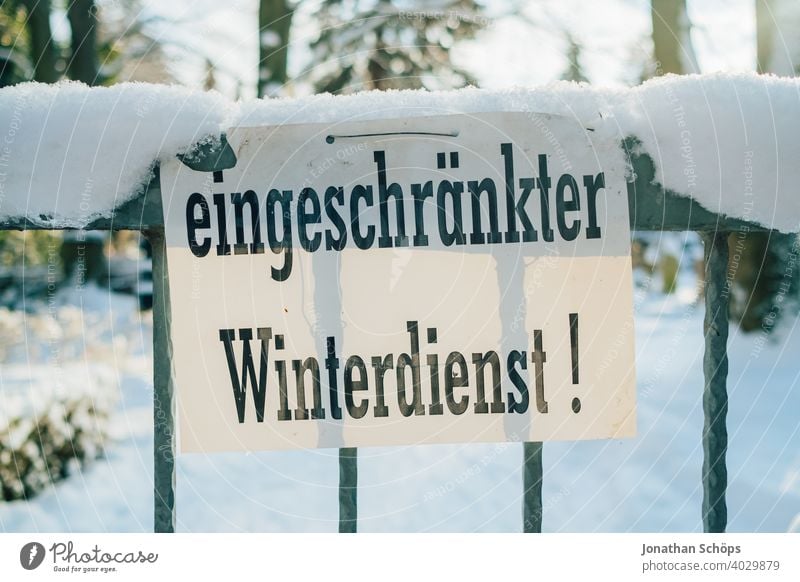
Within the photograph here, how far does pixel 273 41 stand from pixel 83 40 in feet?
2.65

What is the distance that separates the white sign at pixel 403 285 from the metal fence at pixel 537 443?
22 millimetres

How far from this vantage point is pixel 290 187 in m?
0.85

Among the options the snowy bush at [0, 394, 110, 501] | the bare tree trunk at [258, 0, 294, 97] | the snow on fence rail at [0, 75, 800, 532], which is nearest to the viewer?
the snow on fence rail at [0, 75, 800, 532]

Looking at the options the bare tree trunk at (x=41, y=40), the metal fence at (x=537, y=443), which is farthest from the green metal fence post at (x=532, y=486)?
the bare tree trunk at (x=41, y=40)

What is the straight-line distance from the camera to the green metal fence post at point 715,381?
91cm

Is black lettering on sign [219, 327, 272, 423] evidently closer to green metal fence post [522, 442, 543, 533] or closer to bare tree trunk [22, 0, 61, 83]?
green metal fence post [522, 442, 543, 533]

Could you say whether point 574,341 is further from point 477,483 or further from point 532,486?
point 477,483

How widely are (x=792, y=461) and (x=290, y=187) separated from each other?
100cm

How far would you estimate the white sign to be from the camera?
848 millimetres

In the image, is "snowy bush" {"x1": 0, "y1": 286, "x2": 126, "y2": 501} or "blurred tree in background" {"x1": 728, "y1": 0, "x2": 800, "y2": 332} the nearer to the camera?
"blurred tree in background" {"x1": 728, "y1": 0, "x2": 800, "y2": 332}

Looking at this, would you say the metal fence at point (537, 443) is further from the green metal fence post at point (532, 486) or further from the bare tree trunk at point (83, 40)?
the bare tree trunk at point (83, 40)

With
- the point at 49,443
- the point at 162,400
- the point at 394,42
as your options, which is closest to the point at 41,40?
the point at 49,443

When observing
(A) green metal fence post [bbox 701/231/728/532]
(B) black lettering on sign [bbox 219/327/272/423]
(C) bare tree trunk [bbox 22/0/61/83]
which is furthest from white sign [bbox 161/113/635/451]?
(C) bare tree trunk [bbox 22/0/61/83]

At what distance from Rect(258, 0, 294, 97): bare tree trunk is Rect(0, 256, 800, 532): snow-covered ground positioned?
2.24ft
